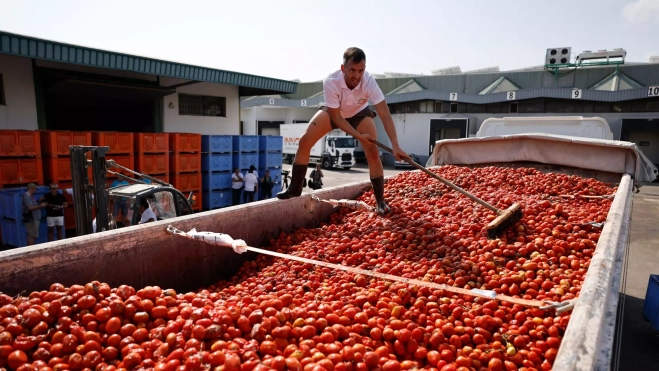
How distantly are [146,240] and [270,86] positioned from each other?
13.0 meters

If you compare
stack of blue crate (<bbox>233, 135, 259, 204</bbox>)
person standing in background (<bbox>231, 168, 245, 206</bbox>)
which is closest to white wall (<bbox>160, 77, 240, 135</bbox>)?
stack of blue crate (<bbox>233, 135, 259, 204</bbox>)

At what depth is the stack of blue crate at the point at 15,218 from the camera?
27.8 feet

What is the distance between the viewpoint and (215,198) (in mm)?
13523

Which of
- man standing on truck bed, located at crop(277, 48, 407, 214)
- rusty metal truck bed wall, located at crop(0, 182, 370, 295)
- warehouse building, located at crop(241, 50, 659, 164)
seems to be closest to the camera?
rusty metal truck bed wall, located at crop(0, 182, 370, 295)

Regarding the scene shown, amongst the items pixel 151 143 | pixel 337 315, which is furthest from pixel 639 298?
pixel 151 143

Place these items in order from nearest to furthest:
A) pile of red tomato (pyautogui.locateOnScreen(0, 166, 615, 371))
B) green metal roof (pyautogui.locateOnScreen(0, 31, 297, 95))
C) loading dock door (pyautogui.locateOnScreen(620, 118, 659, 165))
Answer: pile of red tomato (pyautogui.locateOnScreen(0, 166, 615, 371))
green metal roof (pyautogui.locateOnScreen(0, 31, 297, 95))
loading dock door (pyautogui.locateOnScreen(620, 118, 659, 165))

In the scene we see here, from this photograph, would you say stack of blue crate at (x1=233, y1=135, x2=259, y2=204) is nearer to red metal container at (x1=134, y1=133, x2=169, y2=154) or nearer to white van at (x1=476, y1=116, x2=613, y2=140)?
red metal container at (x1=134, y1=133, x2=169, y2=154)

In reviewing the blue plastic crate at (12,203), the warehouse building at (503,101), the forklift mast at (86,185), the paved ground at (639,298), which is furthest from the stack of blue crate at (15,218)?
the warehouse building at (503,101)

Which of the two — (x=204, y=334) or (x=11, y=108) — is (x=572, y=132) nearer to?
(x=204, y=334)

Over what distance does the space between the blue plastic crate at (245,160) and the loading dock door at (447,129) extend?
18.4m

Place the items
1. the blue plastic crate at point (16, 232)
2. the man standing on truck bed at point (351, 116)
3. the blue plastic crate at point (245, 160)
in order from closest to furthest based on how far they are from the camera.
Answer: the man standing on truck bed at point (351, 116)
the blue plastic crate at point (16, 232)
the blue plastic crate at point (245, 160)

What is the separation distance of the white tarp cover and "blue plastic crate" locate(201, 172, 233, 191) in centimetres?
753

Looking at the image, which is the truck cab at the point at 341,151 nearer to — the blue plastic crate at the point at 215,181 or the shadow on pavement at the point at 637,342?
the blue plastic crate at the point at 215,181

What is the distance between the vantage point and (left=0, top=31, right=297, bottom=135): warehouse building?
33.1 feet
